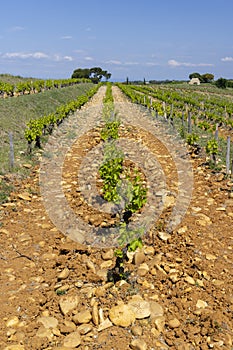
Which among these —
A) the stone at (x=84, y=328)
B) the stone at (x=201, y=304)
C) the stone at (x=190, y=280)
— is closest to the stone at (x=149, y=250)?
the stone at (x=190, y=280)

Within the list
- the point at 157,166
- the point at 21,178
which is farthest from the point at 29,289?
the point at 157,166

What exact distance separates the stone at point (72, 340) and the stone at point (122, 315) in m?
0.56

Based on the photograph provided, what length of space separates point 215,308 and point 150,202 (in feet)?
13.8

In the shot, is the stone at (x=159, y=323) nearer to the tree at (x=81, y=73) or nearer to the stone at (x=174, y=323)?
the stone at (x=174, y=323)

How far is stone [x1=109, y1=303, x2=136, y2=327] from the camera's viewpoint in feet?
15.9

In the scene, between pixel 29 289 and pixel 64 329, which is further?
pixel 29 289

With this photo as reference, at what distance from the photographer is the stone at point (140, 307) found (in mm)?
4990

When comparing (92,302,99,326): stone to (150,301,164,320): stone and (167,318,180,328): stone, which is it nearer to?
(150,301,164,320): stone

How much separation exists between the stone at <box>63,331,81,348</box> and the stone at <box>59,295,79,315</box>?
436mm

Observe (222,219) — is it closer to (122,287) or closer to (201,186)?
(201,186)

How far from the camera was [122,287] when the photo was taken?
5645 millimetres

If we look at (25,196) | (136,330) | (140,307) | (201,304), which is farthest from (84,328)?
(25,196)

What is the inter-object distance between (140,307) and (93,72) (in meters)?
120

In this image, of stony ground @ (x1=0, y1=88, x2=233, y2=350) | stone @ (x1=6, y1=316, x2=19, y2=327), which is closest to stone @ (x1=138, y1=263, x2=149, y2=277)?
stony ground @ (x1=0, y1=88, x2=233, y2=350)
